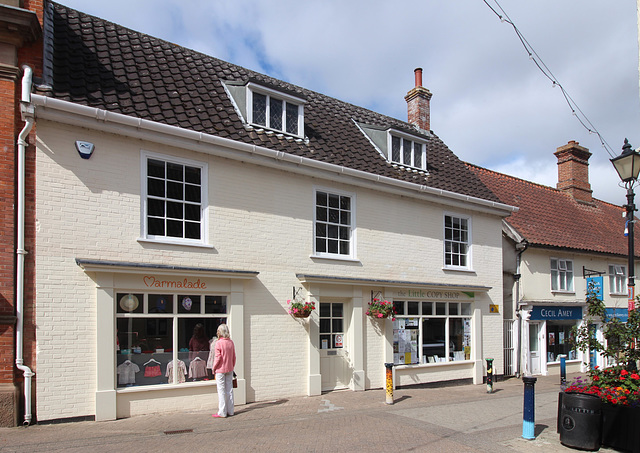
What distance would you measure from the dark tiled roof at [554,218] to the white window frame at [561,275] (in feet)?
2.11

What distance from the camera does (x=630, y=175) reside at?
9305 mm

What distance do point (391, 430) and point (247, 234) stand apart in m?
4.92

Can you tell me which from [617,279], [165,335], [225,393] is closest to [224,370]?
[225,393]

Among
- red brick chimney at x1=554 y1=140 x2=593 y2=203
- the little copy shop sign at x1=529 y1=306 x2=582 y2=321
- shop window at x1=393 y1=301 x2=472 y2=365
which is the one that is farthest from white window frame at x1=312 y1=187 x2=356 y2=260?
red brick chimney at x1=554 y1=140 x2=593 y2=203

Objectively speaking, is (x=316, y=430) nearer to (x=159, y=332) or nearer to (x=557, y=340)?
(x=159, y=332)

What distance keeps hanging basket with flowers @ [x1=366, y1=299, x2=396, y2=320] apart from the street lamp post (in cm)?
531

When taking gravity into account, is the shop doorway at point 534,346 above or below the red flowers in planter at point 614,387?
below

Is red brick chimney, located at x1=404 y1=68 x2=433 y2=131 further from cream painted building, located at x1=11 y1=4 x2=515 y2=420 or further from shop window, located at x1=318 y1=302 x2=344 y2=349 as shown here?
shop window, located at x1=318 y1=302 x2=344 y2=349

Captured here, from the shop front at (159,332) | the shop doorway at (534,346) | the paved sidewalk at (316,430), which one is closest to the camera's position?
the paved sidewalk at (316,430)

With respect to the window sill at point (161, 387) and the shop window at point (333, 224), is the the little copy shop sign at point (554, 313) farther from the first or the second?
the window sill at point (161, 387)

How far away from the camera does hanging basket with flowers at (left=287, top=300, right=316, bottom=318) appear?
11461 mm

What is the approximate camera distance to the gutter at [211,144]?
902 centimetres

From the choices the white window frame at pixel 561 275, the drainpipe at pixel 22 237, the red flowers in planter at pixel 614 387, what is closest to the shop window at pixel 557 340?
the white window frame at pixel 561 275

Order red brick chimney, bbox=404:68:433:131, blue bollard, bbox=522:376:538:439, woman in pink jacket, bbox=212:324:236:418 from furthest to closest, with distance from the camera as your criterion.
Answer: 1. red brick chimney, bbox=404:68:433:131
2. woman in pink jacket, bbox=212:324:236:418
3. blue bollard, bbox=522:376:538:439
